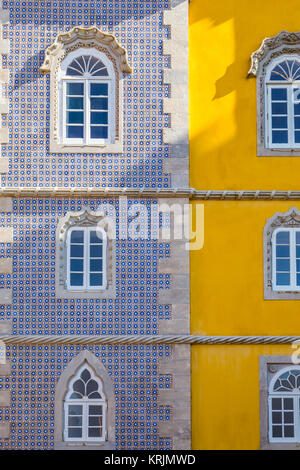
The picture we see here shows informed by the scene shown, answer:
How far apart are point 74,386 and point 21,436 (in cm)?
121

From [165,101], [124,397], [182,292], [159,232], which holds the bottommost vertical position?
[124,397]

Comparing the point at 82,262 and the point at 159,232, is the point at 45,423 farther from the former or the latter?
the point at 159,232

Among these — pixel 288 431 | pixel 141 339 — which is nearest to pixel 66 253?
pixel 141 339

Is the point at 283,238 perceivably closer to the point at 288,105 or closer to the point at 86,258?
the point at 288,105

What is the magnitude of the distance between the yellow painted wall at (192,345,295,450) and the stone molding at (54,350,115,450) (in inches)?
55.8

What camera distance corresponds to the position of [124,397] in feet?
44.1

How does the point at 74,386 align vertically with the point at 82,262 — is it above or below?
below

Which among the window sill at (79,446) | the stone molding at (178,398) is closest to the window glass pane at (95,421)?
the window sill at (79,446)

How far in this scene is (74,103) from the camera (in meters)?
14.2

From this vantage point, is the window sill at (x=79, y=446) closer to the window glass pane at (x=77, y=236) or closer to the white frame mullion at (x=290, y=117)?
the window glass pane at (x=77, y=236)

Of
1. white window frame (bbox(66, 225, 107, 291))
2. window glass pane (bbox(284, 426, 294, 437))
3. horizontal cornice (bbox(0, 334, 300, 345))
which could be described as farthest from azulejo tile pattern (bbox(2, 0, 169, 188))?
window glass pane (bbox(284, 426, 294, 437))

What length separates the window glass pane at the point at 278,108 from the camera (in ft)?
47.0
